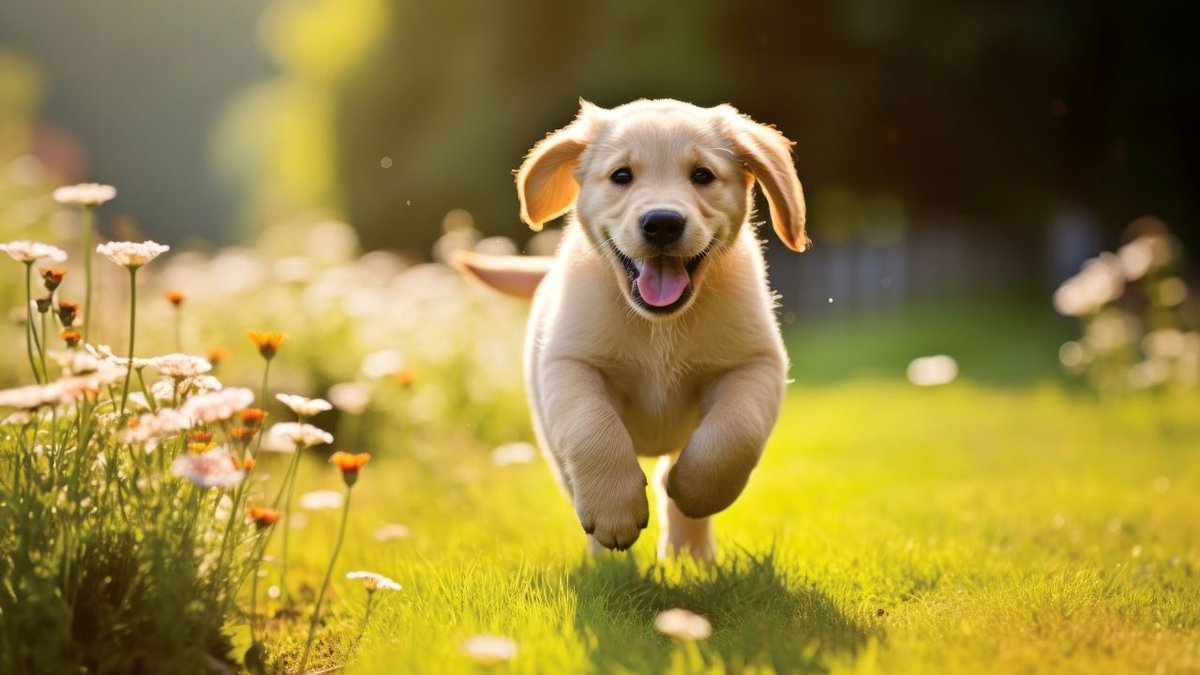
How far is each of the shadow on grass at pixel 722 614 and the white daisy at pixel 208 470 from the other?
942 millimetres

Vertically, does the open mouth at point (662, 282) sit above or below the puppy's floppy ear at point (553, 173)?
below

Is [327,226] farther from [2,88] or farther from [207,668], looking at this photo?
[2,88]

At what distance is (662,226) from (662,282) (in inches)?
8.1

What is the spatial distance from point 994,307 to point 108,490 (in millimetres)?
12740

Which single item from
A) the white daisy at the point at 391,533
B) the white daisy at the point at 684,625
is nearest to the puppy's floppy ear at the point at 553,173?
the white daisy at the point at 391,533

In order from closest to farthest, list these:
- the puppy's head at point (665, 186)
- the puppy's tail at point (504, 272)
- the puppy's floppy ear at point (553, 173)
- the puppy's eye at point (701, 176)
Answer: the puppy's head at point (665, 186) → the puppy's eye at point (701, 176) → the puppy's floppy ear at point (553, 173) → the puppy's tail at point (504, 272)

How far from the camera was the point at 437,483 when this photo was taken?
5785mm

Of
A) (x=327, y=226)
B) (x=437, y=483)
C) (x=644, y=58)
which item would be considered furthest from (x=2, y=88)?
(x=437, y=483)

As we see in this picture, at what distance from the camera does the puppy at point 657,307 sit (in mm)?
3234

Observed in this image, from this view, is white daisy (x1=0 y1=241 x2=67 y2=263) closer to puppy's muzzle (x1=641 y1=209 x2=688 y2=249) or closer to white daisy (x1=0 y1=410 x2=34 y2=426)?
white daisy (x1=0 y1=410 x2=34 y2=426)

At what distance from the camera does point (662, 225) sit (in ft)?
10.5

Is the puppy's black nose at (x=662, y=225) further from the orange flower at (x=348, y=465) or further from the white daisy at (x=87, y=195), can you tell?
the white daisy at (x=87, y=195)

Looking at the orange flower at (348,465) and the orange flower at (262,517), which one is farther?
the orange flower at (262,517)

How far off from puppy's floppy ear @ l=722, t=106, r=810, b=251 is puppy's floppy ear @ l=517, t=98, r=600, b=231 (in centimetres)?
48
